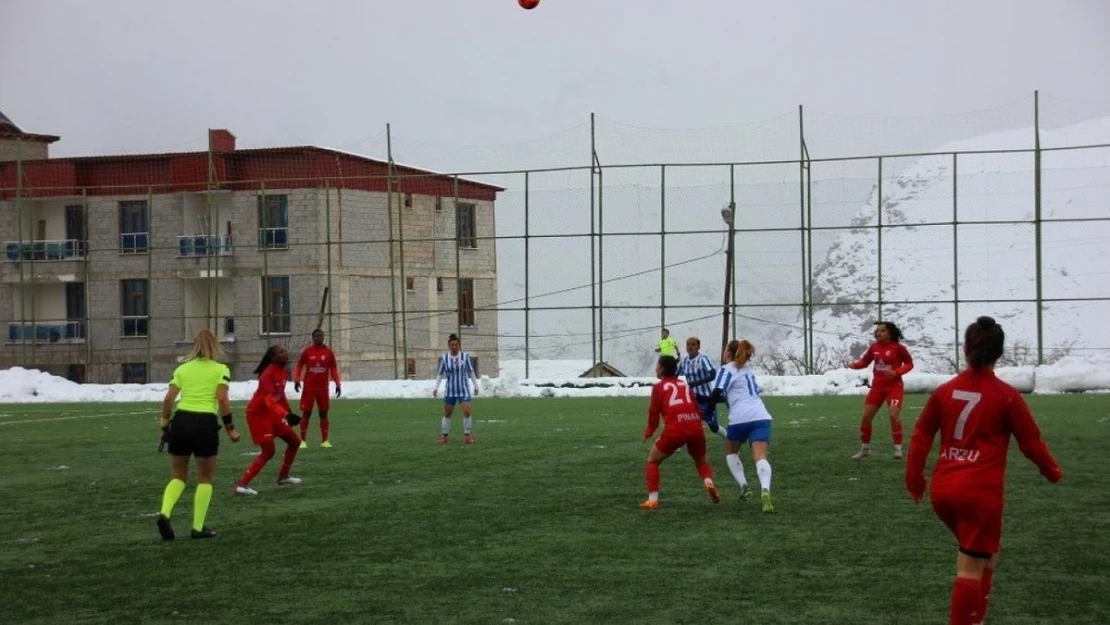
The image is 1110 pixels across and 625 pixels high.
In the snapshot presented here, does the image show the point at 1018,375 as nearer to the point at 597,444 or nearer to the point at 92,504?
the point at 597,444

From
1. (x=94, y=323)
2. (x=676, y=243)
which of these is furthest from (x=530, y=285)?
(x=94, y=323)

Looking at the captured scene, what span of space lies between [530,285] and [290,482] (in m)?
26.1

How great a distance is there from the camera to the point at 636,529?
1276cm

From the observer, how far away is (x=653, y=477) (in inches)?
562

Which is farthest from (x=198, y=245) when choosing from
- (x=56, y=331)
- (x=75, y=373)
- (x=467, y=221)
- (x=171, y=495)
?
(x=171, y=495)

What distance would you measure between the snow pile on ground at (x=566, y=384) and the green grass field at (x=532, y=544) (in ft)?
52.2

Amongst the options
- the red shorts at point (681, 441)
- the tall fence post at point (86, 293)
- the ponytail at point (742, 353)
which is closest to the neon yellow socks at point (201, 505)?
the red shorts at point (681, 441)

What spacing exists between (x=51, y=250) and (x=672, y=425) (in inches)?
1806

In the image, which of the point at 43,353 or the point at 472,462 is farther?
the point at 43,353

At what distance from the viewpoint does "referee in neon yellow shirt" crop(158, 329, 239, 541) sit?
12.6 metres

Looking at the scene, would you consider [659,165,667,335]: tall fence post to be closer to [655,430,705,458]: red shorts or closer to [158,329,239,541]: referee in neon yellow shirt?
[655,430,705,458]: red shorts

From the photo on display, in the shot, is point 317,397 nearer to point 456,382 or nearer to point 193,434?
point 456,382

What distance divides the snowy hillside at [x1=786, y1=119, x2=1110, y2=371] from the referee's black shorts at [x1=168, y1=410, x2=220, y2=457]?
29394 mm

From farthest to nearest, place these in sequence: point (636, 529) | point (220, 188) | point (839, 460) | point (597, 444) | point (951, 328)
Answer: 1. point (220, 188)
2. point (951, 328)
3. point (597, 444)
4. point (839, 460)
5. point (636, 529)
